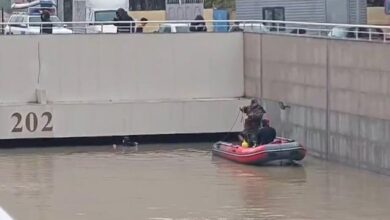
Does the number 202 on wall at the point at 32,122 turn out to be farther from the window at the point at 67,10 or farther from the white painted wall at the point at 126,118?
the window at the point at 67,10

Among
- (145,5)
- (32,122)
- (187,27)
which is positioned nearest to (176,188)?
(32,122)

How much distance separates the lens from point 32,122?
30.0 metres

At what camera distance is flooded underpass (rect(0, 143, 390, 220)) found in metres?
19.2

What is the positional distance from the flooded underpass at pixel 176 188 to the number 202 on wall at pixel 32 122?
1.05m

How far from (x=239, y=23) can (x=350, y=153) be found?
915 cm

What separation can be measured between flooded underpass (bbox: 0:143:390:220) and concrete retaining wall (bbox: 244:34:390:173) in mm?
573

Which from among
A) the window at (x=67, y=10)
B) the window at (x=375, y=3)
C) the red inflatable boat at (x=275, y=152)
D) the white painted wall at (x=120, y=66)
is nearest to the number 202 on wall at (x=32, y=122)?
the white painted wall at (x=120, y=66)

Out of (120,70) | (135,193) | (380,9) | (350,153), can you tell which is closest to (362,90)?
(350,153)

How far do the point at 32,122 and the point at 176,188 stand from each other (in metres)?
8.68

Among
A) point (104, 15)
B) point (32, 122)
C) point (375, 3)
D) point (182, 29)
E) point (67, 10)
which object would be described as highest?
point (375, 3)

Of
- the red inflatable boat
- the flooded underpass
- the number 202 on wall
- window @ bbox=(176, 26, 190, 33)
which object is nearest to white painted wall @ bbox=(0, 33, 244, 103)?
the number 202 on wall

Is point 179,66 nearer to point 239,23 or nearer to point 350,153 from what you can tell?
point 239,23

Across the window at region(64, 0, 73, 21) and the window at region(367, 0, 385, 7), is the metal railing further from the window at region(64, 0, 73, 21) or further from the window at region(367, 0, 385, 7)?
the window at region(64, 0, 73, 21)

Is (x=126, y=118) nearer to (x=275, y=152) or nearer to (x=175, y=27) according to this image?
(x=175, y=27)
